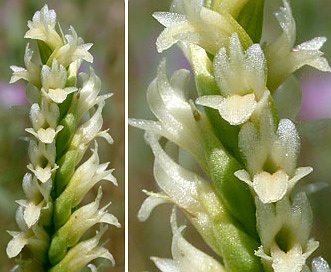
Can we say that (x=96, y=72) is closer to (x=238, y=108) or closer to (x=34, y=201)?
(x=34, y=201)

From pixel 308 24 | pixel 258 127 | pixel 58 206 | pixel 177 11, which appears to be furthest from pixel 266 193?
pixel 308 24

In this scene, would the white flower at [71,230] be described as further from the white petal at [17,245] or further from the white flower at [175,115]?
the white flower at [175,115]

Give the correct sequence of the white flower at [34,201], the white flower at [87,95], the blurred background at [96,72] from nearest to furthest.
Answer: the white flower at [34,201]
the white flower at [87,95]
the blurred background at [96,72]

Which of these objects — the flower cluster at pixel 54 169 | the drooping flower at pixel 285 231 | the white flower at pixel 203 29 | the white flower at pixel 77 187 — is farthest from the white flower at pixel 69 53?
the drooping flower at pixel 285 231

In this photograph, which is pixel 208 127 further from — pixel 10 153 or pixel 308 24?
pixel 10 153

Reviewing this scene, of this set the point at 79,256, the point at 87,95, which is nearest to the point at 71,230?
the point at 79,256
